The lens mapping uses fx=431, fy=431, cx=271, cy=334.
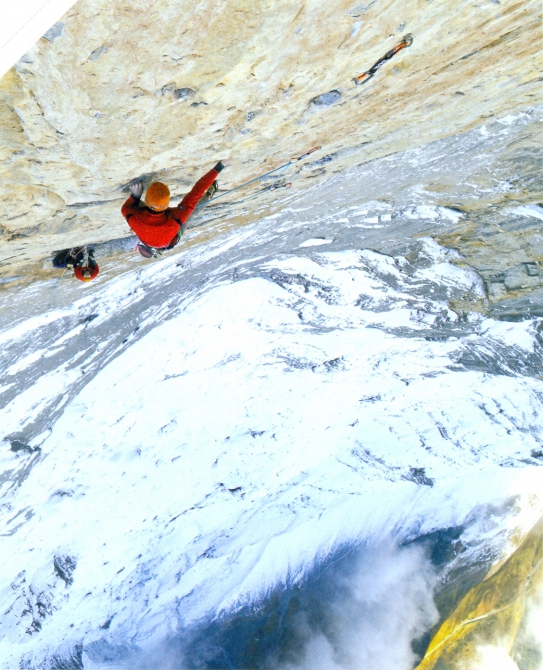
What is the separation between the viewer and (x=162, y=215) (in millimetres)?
2650

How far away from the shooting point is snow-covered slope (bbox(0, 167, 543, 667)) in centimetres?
483

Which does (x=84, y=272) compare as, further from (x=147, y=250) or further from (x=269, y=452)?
(x=269, y=452)

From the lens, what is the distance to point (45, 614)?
4.94 m

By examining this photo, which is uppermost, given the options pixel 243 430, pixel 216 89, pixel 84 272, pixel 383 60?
pixel 216 89

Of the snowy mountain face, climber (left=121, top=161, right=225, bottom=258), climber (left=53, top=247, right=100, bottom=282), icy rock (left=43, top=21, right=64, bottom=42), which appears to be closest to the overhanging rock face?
icy rock (left=43, top=21, right=64, bottom=42)

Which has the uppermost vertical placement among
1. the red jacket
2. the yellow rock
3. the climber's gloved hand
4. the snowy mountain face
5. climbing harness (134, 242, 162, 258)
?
the climber's gloved hand

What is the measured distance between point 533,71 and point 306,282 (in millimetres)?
2742

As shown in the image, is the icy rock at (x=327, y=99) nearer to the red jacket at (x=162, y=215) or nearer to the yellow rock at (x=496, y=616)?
the red jacket at (x=162, y=215)

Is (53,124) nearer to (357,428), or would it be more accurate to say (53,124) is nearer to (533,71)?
(533,71)

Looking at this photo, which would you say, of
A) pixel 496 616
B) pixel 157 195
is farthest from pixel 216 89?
pixel 496 616

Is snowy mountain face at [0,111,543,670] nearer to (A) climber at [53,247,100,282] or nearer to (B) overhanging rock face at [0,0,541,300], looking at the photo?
(A) climber at [53,247,100,282]

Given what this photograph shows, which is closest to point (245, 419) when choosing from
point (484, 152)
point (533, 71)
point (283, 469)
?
point (283, 469)

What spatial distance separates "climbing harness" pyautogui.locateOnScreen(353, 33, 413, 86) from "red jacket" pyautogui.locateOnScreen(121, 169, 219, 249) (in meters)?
0.98

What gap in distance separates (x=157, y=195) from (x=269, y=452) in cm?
360
